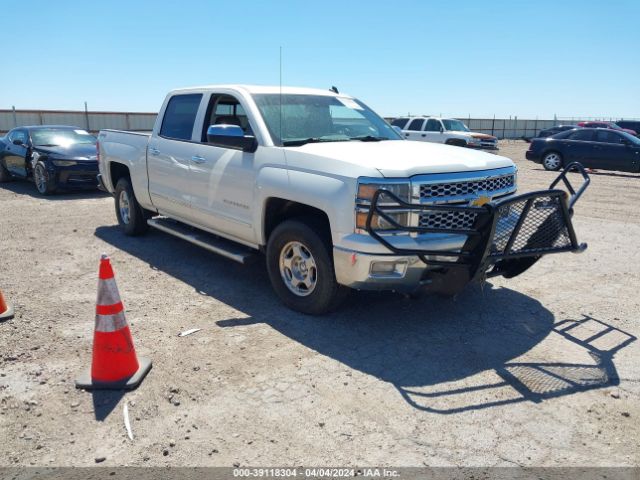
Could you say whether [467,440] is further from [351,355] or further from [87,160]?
[87,160]

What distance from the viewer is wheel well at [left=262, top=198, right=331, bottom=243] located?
15.1 feet

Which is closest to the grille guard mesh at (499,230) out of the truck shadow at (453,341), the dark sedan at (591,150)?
the truck shadow at (453,341)

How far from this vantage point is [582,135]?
17.8 metres

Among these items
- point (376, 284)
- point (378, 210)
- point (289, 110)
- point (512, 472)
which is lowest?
point (512, 472)

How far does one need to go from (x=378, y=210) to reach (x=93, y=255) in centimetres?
448

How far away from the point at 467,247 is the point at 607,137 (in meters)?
16.1

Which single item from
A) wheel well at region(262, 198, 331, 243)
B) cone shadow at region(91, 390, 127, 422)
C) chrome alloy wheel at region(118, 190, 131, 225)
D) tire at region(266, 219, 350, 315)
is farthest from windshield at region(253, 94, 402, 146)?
chrome alloy wheel at region(118, 190, 131, 225)

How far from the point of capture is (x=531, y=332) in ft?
14.7

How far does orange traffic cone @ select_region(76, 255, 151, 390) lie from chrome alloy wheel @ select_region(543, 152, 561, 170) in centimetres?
1738

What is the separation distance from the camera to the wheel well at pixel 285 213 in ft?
15.1

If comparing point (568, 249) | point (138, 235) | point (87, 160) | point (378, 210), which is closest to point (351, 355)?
point (378, 210)

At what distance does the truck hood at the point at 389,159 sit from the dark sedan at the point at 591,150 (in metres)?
14.3

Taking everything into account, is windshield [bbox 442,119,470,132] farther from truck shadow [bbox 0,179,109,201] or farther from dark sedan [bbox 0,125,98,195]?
truck shadow [bbox 0,179,109,201]

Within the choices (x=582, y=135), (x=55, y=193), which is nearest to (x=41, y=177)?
(x=55, y=193)
